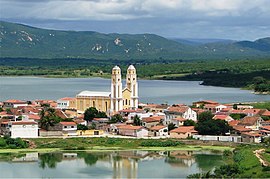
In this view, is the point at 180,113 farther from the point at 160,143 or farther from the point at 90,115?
the point at 160,143

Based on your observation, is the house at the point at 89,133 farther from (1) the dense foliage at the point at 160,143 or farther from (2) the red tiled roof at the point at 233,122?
(2) the red tiled roof at the point at 233,122

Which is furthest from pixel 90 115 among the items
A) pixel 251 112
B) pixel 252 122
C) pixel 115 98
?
pixel 251 112

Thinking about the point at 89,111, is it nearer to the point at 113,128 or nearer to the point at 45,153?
the point at 113,128

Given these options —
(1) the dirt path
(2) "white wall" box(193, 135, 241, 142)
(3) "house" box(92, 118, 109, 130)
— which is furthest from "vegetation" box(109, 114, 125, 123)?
(1) the dirt path

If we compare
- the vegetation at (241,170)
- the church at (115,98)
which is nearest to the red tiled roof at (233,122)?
the church at (115,98)

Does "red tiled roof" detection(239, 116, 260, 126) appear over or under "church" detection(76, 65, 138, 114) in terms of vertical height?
under

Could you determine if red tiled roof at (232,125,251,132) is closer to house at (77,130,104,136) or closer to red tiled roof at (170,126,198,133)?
red tiled roof at (170,126,198,133)
